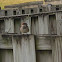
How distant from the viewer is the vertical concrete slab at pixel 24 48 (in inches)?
51.6

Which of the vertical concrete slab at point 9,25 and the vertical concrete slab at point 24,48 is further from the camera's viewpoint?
the vertical concrete slab at point 9,25

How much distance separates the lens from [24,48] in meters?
1.33

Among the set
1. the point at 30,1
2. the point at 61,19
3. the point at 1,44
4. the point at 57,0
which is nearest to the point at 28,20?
the point at 61,19

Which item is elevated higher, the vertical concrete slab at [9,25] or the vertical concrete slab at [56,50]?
the vertical concrete slab at [9,25]

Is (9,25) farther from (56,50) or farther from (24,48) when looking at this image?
(56,50)

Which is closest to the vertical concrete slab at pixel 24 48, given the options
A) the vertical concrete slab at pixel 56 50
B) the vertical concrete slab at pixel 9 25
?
the vertical concrete slab at pixel 56 50

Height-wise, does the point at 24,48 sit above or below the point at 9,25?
below

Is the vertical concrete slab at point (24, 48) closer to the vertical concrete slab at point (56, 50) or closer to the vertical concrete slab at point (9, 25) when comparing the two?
the vertical concrete slab at point (56, 50)

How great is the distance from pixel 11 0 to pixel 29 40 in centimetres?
974

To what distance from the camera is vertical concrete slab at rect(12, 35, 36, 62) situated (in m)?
1.31

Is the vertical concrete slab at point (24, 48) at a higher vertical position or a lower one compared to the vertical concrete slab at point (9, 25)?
lower

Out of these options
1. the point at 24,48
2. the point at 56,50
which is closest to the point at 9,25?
the point at 24,48

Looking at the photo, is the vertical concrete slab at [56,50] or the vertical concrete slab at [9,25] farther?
the vertical concrete slab at [9,25]

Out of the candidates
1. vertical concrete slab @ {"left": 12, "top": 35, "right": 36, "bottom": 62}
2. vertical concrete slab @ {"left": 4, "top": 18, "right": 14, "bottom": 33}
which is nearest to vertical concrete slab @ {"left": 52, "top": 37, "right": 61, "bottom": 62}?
vertical concrete slab @ {"left": 12, "top": 35, "right": 36, "bottom": 62}
